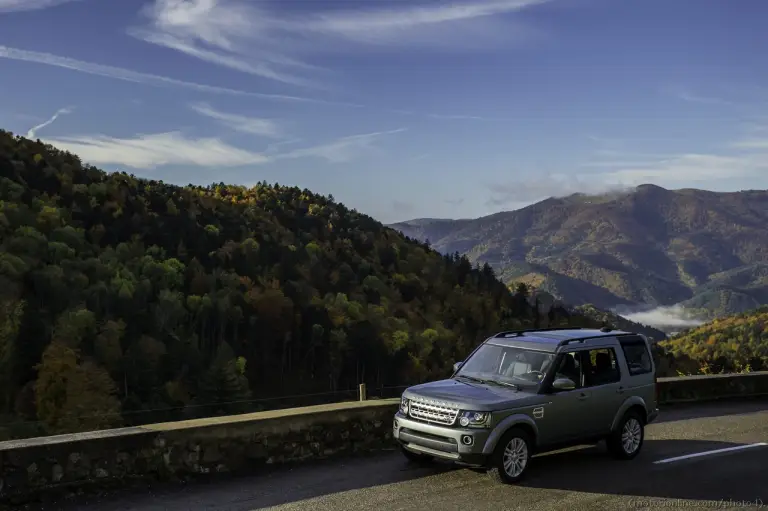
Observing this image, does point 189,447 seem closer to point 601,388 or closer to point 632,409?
point 601,388

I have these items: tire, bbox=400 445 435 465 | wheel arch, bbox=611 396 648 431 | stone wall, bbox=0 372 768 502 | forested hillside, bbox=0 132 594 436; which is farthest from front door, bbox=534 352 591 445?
forested hillside, bbox=0 132 594 436

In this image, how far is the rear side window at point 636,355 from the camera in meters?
11.5

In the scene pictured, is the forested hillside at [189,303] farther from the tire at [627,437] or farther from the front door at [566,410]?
the front door at [566,410]

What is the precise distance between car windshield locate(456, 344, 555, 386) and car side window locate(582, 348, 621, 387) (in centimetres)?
74

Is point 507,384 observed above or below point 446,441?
above

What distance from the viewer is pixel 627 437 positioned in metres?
11.1

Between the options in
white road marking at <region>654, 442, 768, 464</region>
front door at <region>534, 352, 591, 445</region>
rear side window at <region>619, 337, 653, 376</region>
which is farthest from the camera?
rear side window at <region>619, 337, 653, 376</region>

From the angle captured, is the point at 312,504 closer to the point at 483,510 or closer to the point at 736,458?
the point at 483,510

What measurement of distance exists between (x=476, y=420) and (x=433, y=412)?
0.65 meters

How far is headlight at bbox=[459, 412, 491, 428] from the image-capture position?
9188 millimetres

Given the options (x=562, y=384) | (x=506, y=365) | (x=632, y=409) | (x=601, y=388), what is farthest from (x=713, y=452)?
(x=506, y=365)

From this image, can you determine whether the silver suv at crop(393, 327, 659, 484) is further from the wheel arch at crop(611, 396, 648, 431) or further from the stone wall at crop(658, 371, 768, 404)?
the stone wall at crop(658, 371, 768, 404)

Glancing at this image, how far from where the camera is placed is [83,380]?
290 ft

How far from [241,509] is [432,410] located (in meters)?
2.78
